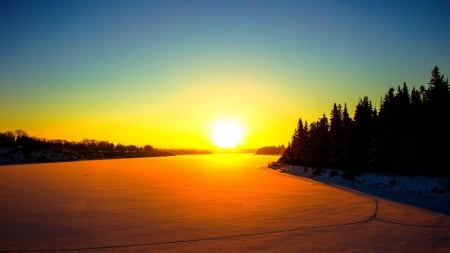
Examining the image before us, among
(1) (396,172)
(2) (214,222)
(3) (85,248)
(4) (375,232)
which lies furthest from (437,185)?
(3) (85,248)

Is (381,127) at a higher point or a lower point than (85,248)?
higher

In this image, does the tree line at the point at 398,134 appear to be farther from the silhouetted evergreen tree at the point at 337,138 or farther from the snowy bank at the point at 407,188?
the snowy bank at the point at 407,188

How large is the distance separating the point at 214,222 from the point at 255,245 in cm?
426

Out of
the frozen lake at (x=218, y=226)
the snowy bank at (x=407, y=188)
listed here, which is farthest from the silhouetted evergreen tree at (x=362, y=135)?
the frozen lake at (x=218, y=226)

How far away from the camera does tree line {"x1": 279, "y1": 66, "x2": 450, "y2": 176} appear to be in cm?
3703

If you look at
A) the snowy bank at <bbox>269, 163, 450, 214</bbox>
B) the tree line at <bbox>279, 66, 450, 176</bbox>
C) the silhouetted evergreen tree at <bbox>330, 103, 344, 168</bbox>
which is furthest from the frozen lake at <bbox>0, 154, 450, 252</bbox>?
the silhouetted evergreen tree at <bbox>330, 103, 344, 168</bbox>

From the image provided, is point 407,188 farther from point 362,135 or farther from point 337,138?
→ point 337,138

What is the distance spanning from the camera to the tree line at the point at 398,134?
3703 centimetres

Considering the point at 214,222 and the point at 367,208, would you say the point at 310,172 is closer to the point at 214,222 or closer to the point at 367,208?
the point at 367,208

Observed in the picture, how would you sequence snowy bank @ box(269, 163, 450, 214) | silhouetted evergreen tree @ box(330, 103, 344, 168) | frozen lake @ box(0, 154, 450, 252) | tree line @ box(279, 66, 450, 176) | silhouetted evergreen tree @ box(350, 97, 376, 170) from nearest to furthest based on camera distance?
1. frozen lake @ box(0, 154, 450, 252)
2. snowy bank @ box(269, 163, 450, 214)
3. tree line @ box(279, 66, 450, 176)
4. silhouetted evergreen tree @ box(350, 97, 376, 170)
5. silhouetted evergreen tree @ box(330, 103, 344, 168)

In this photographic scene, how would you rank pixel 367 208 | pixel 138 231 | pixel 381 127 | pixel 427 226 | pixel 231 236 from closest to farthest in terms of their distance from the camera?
pixel 231 236 → pixel 138 231 → pixel 427 226 → pixel 367 208 → pixel 381 127

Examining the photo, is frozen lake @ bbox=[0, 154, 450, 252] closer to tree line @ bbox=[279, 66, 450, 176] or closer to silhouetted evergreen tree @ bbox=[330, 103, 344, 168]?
tree line @ bbox=[279, 66, 450, 176]

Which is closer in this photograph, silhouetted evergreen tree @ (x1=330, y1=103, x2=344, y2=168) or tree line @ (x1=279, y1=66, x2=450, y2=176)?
tree line @ (x1=279, y1=66, x2=450, y2=176)

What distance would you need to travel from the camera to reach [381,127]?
144 ft
